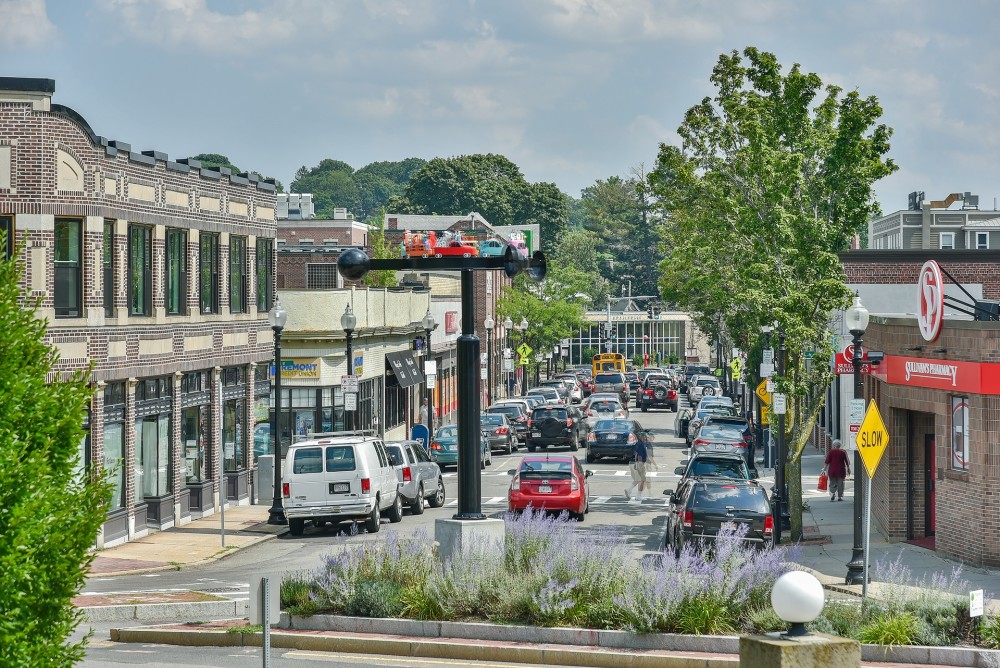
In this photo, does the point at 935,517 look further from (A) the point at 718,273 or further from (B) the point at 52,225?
(B) the point at 52,225

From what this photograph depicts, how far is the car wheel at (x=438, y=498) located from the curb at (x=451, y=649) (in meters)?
17.6

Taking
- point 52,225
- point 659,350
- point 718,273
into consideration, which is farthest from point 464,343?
point 659,350

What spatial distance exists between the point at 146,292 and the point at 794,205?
14248 millimetres

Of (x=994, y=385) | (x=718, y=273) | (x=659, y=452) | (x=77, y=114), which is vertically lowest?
(x=659, y=452)

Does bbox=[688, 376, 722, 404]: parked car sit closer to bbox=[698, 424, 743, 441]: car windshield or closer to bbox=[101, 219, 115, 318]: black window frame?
bbox=[698, 424, 743, 441]: car windshield

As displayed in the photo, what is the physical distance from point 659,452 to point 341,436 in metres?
24.9

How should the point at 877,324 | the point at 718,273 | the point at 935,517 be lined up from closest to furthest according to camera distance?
the point at 935,517 < the point at 877,324 < the point at 718,273

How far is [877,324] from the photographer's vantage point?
94.9ft

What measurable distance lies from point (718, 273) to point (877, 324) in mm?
5038

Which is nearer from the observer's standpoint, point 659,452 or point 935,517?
point 935,517

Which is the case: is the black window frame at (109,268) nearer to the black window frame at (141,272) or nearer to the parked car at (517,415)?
the black window frame at (141,272)

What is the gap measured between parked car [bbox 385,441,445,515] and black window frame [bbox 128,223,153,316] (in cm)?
643

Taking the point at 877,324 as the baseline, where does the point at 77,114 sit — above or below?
above

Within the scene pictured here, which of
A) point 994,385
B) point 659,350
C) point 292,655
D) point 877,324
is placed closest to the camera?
point 292,655
